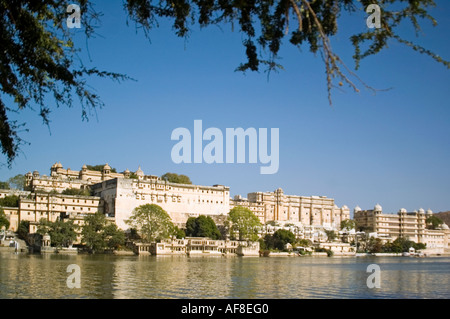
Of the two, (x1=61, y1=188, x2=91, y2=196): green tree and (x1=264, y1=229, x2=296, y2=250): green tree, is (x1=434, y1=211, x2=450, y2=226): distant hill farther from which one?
(x1=61, y1=188, x2=91, y2=196): green tree

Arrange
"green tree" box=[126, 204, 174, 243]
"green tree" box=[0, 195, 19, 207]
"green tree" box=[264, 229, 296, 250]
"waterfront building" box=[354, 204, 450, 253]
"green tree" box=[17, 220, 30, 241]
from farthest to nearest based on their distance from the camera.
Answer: "waterfront building" box=[354, 204, 450, 253] < "green tree" box=[264, 229, 296, 250] < "green tree" box=[0, 195, 19, 207] < "green tree" box=[126, 204, 174, 243] < "green tree" box=[17, 220, 30, 241]

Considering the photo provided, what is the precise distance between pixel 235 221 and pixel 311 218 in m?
43.5

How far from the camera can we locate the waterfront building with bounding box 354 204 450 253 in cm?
10706

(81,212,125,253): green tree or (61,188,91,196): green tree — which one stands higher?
(61,188,91,196): green tree

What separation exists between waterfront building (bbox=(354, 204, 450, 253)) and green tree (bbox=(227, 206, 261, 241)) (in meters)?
45.5

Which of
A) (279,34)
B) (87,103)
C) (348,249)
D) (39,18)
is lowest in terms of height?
(348,249)

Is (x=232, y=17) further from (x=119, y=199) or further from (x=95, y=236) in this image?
(x=119, y=199)

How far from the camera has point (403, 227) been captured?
108500 millimetres

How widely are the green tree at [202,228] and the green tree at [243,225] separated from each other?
233cm

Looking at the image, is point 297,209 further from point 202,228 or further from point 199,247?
point 199,247

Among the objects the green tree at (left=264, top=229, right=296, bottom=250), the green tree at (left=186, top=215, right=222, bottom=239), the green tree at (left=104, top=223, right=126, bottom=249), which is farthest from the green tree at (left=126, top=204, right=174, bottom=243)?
the green tree at (left=264, top=229, right=296, bottom=250)

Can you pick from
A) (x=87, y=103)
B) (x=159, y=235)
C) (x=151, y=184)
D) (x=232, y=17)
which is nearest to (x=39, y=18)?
(x=87, y=103)

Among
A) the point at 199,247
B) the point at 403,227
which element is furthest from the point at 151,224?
the point at 403,227
